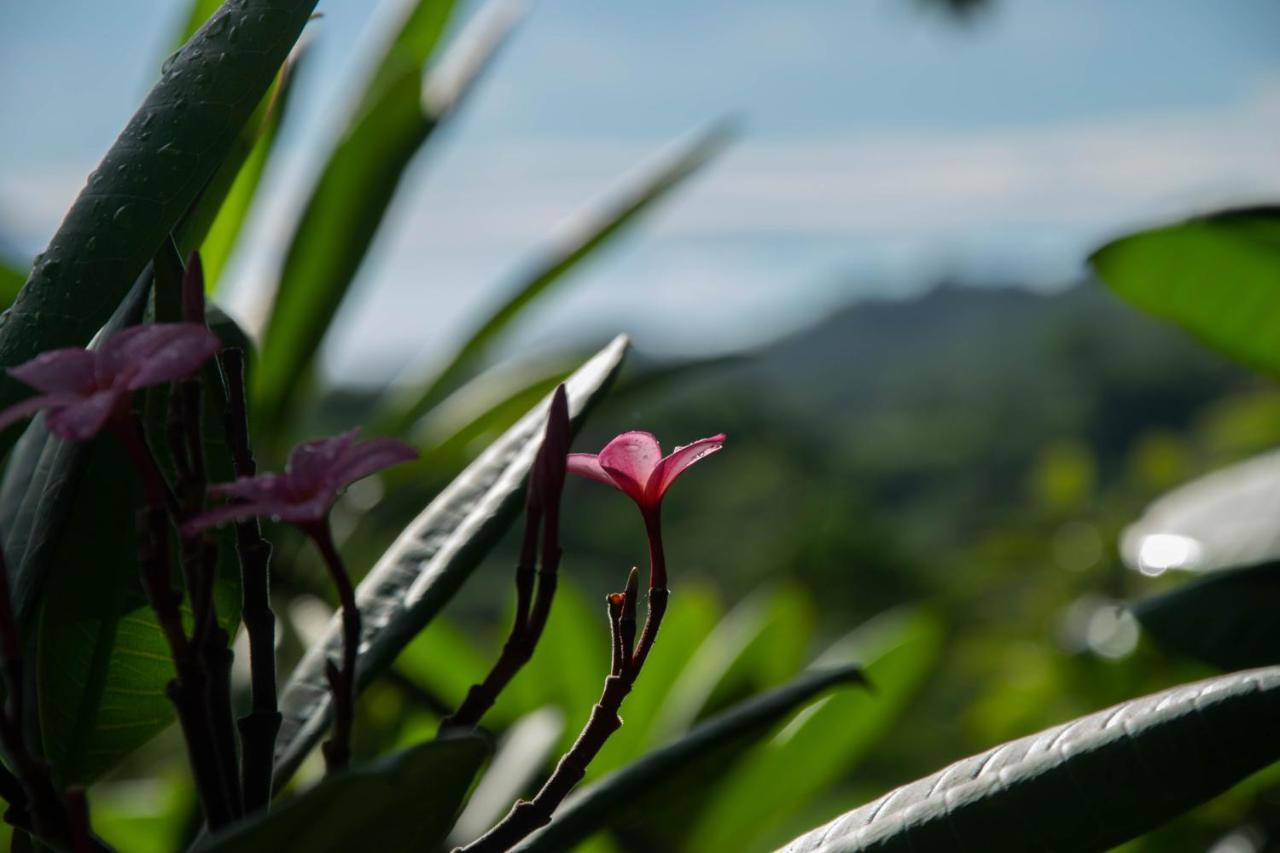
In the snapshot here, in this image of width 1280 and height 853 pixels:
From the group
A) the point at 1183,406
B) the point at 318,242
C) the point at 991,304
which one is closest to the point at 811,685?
the point at 318,242

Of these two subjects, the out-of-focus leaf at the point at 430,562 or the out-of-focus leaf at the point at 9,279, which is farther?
the out-of-focus leaf at the point at 9,279

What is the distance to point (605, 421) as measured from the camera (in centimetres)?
130

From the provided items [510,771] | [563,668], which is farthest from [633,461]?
[563,668]

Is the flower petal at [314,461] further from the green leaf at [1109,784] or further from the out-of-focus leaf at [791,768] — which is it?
the out-of-focus leaf at [791,768]

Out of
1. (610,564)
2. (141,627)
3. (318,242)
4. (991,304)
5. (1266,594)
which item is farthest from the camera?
(991,304)

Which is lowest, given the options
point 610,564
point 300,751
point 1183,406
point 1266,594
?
point 1183,406

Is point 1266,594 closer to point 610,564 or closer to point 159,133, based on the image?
point 159,133

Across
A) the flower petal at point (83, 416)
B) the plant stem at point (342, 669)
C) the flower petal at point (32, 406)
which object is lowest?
the plant stem at point (342, 669)

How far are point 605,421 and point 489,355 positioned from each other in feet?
0.47

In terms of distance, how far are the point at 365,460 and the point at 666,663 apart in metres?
1.03

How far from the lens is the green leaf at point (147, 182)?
374 mm

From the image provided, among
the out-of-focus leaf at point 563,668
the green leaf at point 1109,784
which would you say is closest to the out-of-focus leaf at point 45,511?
the green leaf at point 1109,784

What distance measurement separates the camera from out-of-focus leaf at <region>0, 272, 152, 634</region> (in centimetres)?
41

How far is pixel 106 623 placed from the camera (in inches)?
18.6
